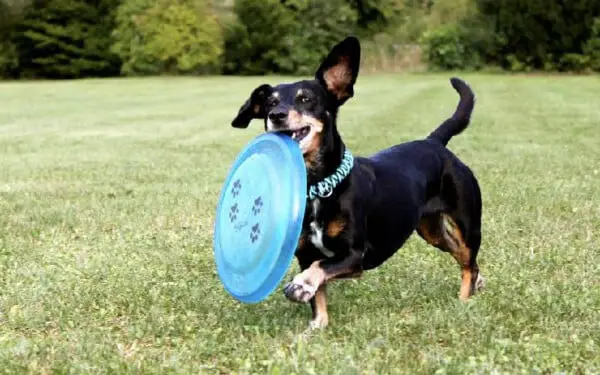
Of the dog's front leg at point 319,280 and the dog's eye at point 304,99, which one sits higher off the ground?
the dog's eye at point 304,99

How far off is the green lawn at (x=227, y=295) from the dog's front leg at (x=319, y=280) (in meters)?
0.10

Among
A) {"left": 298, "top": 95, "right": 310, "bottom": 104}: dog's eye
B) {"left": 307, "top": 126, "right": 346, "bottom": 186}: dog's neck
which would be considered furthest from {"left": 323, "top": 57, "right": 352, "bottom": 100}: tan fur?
{"left": 307, "top": 126, "right": 346, "bottom": 186}: dog's neck

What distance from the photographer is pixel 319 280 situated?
377cm

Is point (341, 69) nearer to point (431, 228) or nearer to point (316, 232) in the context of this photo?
point (316, 232)

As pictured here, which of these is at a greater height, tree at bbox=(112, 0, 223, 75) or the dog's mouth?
the dog's mouth

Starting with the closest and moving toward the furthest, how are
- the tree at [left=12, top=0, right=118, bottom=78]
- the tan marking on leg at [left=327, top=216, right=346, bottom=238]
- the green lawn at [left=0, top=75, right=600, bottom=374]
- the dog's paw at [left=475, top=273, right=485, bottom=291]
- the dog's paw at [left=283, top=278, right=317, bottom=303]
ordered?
the green lawn at [left=0, top=75, right=600, bottom=374]
the dog's paw at [left=283, top=278, right=317, bottom=303]
the tan marking on leg at [left=327, top=216, right=346, bottom=238]
the dog's paw at [left=475, top=273, right=485, bottom=291]
the tree at [left=12, top=0, right=118, bottom=78]

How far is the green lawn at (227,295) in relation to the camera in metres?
3.52

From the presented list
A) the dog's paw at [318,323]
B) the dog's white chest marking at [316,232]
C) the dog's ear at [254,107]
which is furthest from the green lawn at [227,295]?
the dog's ear at [254,107]

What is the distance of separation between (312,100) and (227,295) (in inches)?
51.7

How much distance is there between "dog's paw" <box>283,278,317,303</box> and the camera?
12.1ft

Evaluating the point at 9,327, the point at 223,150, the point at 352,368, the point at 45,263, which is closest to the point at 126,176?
the point at 223,150

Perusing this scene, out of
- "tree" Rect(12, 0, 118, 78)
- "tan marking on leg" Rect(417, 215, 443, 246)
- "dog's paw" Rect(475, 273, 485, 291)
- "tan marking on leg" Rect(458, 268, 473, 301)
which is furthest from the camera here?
"tree" Rect(12, 0, 118, 78)

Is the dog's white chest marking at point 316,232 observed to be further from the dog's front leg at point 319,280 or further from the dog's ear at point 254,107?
the dog's ear at point 254,107

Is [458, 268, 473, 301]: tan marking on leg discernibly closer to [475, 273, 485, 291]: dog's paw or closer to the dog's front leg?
[475, 273, 485, 291]: dog's paw
